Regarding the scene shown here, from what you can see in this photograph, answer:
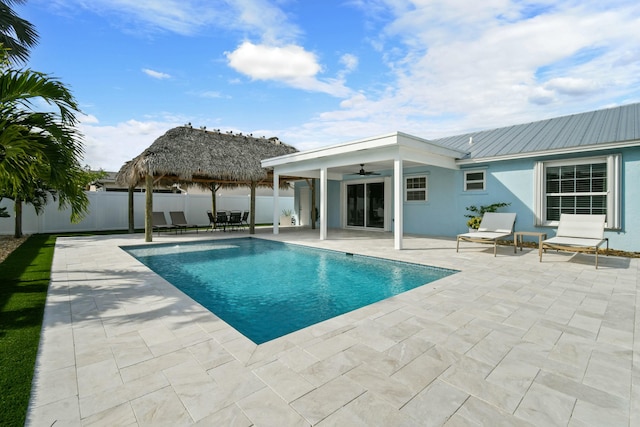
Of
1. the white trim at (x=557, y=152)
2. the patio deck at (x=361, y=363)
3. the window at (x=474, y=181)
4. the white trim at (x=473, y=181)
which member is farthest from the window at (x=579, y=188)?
the patio deck at (x=361, y=363)

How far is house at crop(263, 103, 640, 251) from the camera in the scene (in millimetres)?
8562

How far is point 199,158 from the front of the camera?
13039mm

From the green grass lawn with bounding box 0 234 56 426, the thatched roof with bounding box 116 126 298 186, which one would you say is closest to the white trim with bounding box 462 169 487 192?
the thatched roof with bounding box 116 126 298 186

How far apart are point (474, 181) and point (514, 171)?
1.38 meters

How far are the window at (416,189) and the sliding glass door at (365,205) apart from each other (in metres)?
1.50

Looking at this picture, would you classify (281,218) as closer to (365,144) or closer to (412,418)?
(365,144)

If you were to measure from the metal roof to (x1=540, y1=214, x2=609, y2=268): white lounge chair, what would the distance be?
229 centimetres

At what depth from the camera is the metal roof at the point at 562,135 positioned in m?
8.91

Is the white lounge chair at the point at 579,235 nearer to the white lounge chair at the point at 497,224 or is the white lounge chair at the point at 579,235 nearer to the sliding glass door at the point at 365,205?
the white lounge chair at the point at 497,224

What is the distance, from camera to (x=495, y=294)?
4.84m

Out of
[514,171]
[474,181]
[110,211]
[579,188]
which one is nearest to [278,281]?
[474,181]

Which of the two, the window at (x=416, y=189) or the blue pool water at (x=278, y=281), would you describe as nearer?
the blue pool water at (x=278, y=281)

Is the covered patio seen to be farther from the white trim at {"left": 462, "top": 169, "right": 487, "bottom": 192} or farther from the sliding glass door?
the sliding glass door

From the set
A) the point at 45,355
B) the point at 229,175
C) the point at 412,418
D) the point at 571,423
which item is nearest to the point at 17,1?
the point at 229,175
